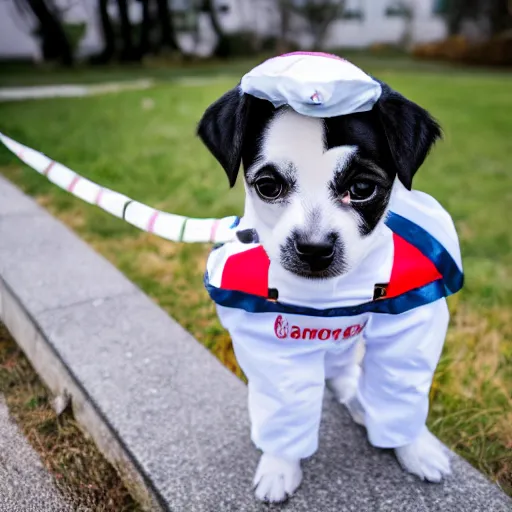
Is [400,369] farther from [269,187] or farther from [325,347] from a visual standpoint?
[269,187]

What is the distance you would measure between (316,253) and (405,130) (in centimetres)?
37

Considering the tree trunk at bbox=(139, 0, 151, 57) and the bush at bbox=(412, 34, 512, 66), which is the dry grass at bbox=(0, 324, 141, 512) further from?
the bush at bbox=(412, 34, 512, 66)

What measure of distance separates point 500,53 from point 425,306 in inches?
780

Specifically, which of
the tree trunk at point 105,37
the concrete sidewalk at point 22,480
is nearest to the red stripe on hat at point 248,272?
the concrete sidewalk at point 22,480

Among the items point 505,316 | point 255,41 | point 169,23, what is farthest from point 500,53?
point 505,316

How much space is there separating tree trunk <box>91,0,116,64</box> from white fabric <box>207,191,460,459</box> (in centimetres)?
834

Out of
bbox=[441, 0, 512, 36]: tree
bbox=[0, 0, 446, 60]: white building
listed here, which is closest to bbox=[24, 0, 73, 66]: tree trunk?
bbox=[0, 0, 446, 60]: white building

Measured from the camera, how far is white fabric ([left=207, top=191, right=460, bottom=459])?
5.57ft

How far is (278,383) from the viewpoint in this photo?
5.92 feet

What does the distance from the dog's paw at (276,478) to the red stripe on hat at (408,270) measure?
2.20ft

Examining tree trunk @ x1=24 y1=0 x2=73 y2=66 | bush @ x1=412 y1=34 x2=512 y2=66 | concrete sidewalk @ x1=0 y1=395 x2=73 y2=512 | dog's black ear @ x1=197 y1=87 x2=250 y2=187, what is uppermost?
dog's black ear @ x1=197 y1=87 x2=250 y2=187

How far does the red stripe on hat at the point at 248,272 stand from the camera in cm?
171

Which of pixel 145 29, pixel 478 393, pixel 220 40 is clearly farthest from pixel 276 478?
pixel 220 40

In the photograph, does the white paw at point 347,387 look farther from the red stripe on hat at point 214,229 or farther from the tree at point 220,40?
the tree at point 220,40
